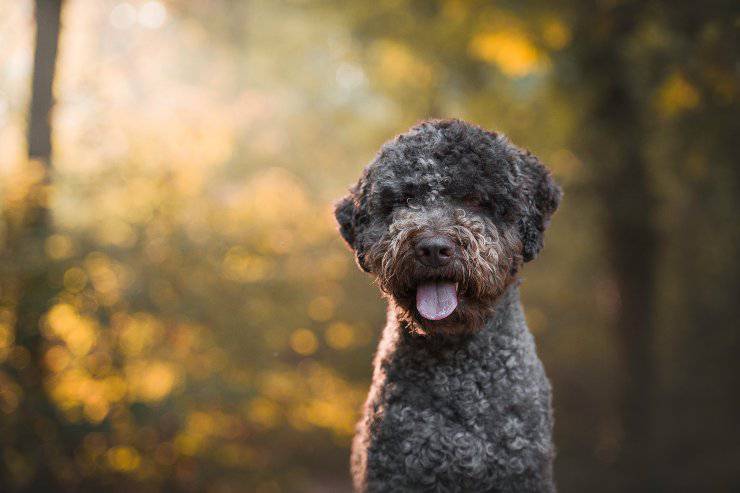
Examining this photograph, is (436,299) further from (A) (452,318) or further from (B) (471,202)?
(B) (471,202)

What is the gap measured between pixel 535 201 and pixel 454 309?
1.90ft

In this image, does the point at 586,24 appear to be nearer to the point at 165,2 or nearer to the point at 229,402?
the point at 229,402

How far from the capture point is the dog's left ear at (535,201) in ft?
9.35

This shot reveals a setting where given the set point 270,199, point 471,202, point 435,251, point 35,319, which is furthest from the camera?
point 270,199

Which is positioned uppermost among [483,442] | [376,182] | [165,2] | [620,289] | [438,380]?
[165,2]

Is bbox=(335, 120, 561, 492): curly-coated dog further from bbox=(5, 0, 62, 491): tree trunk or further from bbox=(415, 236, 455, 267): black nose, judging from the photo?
bbox=(5, 0, 62, 491): tree trunk

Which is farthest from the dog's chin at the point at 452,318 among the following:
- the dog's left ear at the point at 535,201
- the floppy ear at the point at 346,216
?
the floppy ear at the point at 346,216

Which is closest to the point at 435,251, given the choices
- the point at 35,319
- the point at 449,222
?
the point at 449,222

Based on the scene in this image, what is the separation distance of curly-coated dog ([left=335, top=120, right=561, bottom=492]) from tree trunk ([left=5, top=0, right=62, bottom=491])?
4.57 metres

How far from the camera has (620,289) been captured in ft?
30.2

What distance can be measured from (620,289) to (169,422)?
18.3ft

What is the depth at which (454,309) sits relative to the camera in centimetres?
268

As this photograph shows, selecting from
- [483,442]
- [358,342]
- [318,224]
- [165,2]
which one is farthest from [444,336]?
[165,2]

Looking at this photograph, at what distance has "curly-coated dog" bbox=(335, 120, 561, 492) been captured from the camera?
270 centimetres
